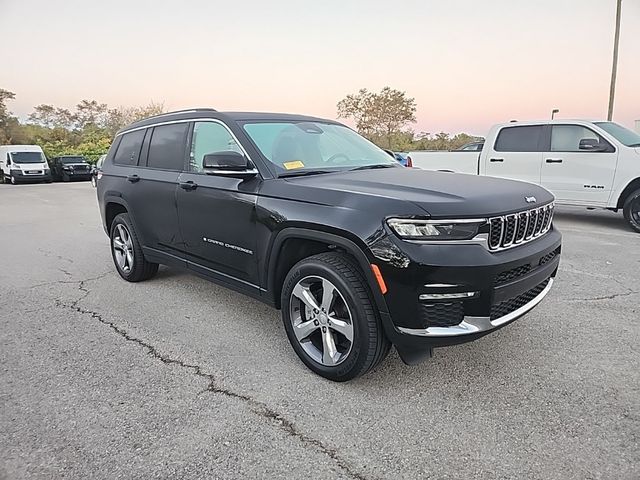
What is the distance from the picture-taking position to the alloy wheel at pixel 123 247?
5.04 metres

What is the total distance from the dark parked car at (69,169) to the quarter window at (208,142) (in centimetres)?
2478

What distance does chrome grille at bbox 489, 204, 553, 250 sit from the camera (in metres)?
2.61

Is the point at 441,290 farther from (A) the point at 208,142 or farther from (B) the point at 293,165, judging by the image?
(A) the point at 208,142

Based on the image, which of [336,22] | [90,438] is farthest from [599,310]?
[336,22]

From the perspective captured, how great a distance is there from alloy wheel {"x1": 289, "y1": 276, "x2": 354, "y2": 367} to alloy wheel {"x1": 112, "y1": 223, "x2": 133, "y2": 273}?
271 cm

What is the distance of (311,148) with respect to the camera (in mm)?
3801

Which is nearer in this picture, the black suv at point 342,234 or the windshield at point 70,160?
the black suv at point 342,234

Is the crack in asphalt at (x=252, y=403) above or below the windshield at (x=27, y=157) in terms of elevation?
below

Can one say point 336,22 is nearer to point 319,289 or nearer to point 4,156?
point 319,289

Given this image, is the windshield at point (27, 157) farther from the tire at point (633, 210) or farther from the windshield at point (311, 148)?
the tire at point (633, 210)

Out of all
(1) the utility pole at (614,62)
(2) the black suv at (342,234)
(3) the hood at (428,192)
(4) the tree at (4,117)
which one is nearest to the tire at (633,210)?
(2) the black suv at (342,234)

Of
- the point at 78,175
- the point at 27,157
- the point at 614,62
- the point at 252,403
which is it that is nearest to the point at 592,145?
the point at 252,403

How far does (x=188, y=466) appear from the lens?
2189mm

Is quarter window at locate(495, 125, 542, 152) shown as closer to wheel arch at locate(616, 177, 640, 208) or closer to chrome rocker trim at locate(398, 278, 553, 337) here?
wheel arch at locate(616, 177, 640, 208)
